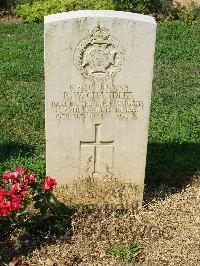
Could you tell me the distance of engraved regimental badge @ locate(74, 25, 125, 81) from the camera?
446cm

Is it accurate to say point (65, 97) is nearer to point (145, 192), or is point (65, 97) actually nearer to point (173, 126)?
point (145, 192)

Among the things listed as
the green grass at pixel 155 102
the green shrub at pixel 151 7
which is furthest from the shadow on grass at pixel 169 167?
the green shrub at pixel 151 7

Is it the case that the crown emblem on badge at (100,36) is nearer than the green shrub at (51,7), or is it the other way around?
the crown emblem on badge at (100,36)

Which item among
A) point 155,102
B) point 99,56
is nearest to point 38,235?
point 99,56

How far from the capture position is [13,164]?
19.4 feet

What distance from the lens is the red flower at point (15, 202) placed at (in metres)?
4.20

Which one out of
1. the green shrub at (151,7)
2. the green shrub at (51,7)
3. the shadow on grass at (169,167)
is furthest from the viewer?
the green shrub at (151,7)

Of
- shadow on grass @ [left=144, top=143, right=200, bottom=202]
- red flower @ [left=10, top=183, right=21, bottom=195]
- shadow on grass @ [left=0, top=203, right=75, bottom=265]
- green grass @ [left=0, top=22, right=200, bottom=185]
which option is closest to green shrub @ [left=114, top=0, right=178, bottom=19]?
green grass @ [left=0, top=22, right=200, bottom=185]

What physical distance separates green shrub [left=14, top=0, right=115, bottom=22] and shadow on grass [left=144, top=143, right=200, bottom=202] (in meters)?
6.46

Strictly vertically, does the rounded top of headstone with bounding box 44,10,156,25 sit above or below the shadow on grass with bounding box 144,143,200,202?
above

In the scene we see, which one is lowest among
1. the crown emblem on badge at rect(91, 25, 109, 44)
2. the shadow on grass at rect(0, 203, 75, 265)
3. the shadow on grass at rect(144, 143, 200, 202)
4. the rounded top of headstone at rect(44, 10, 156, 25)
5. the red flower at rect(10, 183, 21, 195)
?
the shadow on grass at rect(0, 203, 75, 265)

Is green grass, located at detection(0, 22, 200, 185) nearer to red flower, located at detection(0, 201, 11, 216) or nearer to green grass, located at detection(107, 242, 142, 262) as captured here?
green grass, located at detection(107, 242, 142, 262)

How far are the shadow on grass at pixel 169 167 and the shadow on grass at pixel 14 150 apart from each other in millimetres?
1448

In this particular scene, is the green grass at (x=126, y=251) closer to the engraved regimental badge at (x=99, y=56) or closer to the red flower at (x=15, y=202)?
the red flower at (x=15, y=202)
